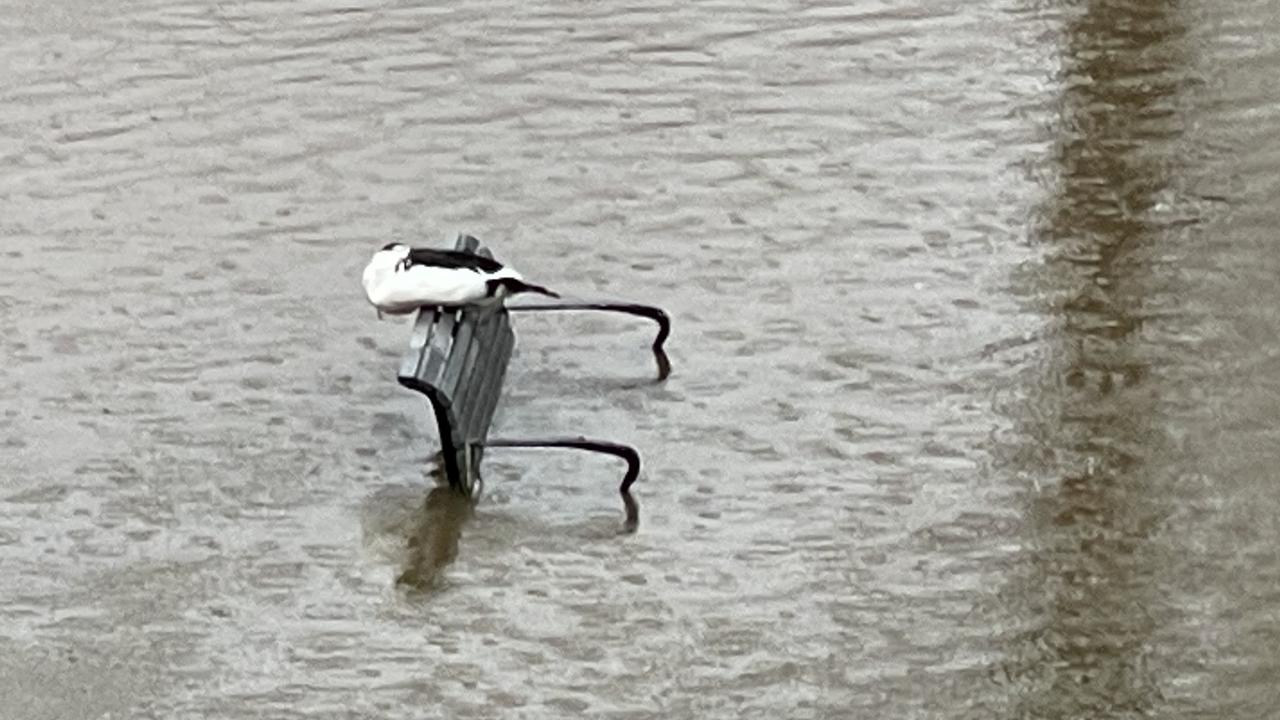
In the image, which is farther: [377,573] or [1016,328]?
[1016,328]

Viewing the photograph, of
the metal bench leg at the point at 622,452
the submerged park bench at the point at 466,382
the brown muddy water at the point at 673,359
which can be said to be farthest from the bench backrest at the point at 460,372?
the brown muddy water at the point at 673,359

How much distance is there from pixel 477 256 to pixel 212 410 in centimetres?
103

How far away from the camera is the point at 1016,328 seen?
7.86m

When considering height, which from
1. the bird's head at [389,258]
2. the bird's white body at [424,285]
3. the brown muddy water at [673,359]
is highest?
the bird's head at [389,258]

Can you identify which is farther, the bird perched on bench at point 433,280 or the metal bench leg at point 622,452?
the bird perched on bench at point 433,280

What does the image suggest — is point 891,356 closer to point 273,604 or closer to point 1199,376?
point 1199,376

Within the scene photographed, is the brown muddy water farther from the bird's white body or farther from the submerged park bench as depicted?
the bird's white body

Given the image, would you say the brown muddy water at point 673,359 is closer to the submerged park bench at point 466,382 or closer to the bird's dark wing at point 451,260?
the submerged park bench at point 466,382

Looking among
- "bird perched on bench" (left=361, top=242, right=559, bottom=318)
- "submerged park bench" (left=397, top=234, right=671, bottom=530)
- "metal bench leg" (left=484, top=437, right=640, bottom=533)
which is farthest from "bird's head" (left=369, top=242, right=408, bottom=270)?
"metal bench leg" (left=484, top=437, right=640, bottom=533)

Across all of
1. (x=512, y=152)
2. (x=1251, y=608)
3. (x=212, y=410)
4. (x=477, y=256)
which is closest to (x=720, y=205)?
(x=512, y=152)

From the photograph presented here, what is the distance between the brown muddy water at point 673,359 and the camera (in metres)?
6.61

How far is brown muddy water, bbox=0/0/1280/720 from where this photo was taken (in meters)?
6.61

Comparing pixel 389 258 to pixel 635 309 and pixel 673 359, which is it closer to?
pixel 635 309

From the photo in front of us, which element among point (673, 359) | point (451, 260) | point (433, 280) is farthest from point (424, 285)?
point (673, 359)
